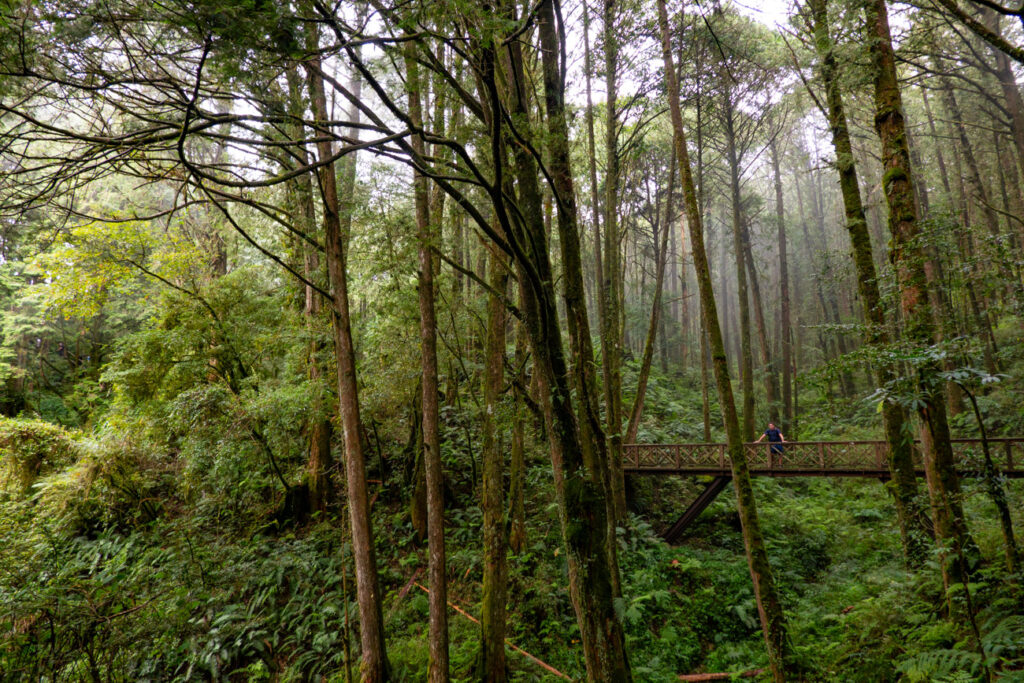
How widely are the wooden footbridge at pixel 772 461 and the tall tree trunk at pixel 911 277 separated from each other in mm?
4580

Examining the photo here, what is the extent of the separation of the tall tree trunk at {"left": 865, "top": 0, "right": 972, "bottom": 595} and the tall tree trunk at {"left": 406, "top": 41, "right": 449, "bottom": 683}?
5017 mm

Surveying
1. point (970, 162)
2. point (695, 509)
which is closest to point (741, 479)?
point (695, 509)

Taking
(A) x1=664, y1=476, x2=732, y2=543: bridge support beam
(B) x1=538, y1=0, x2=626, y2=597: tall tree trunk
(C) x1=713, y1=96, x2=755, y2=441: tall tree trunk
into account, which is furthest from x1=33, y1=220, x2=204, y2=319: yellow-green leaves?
(C) x1=713, y1=96, x2=755, y2=441: tall tree trunk

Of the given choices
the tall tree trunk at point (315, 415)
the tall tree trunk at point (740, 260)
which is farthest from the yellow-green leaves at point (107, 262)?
the tall tree trunk at point (740, 260)

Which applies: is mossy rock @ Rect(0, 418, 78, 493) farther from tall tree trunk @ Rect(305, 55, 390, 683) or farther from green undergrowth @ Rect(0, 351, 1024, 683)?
tall tree trunk @ Rect(305, 55, 390, 683)

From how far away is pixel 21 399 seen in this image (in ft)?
44.8

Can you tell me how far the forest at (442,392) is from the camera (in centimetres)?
298

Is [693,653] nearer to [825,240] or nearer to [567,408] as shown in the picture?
[567,408]

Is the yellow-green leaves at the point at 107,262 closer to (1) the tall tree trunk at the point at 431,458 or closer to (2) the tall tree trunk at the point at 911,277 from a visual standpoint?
(1) the tall tree trunk at the point at 431,458

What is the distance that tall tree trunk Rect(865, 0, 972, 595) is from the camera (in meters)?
→ 4.59

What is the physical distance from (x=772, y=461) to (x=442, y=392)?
7.99 metres

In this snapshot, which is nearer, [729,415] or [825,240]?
[729,415]

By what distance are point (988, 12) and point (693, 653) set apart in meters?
15.5

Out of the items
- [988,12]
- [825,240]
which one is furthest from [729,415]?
[825,240]
